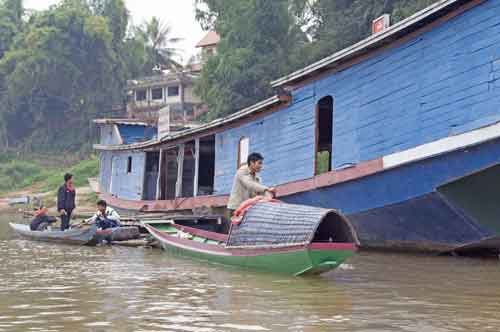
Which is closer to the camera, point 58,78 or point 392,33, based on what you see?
point 392,33

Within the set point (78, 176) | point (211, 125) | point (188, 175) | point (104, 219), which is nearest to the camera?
point (104, 219)

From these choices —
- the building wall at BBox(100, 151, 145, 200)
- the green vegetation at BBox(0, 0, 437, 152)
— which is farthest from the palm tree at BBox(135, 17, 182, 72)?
the building wall at BBox(100, 151, 145, 200)

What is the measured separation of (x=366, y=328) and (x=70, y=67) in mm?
42722

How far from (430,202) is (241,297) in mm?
4252

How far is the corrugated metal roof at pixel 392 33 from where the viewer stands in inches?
358

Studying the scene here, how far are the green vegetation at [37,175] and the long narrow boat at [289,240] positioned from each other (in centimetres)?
3092

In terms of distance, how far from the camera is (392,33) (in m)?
9.82

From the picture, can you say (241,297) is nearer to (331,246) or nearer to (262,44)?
(331,246)

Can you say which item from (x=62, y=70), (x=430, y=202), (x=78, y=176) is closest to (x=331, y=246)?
(x=430, y=202)

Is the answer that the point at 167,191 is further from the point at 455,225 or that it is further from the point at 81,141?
the point at 81,141

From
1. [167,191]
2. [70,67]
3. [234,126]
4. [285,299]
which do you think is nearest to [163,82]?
[70,67]

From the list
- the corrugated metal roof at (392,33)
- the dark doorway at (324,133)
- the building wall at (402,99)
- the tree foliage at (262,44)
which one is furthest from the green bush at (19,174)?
the corrugated metal roof at (392,33)

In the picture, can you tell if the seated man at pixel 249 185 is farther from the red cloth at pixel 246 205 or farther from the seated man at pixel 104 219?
the seated man at pixel 104 219

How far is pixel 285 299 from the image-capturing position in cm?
609
